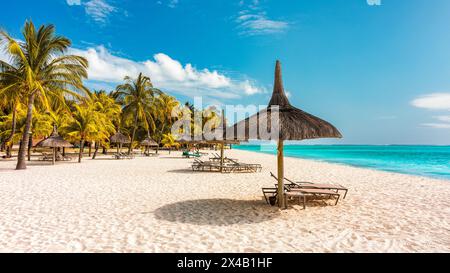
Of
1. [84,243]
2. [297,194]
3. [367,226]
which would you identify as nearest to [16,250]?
[84,243]

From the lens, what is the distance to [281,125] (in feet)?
18.4

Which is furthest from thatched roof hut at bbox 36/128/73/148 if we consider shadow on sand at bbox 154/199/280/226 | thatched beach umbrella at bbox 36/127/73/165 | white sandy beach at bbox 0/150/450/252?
shadow on sand at bbox 154/199/280/226

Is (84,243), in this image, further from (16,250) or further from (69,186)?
(69,186)

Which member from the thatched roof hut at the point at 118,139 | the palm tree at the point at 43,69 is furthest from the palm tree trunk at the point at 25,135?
the thatched roof hut at the point at 118,139

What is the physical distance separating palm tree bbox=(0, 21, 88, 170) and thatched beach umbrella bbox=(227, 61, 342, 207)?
11.6 meters

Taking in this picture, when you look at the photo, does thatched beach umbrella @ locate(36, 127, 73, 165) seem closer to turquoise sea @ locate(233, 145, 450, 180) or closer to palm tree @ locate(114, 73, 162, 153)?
palm tree @ locate(114, 73, 162, 153)

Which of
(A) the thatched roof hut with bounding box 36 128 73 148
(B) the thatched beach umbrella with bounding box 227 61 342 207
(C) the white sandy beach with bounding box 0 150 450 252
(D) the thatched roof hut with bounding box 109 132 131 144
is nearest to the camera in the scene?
(C) the white sandy beach with bounding box 0 150 450 252

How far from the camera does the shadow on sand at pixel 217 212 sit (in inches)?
201

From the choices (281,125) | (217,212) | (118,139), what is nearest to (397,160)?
(118,139)

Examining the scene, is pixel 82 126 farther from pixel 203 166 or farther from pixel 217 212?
pixel 217 212

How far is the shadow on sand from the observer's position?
5.11 metres

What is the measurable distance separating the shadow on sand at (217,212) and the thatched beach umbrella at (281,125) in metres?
0.68

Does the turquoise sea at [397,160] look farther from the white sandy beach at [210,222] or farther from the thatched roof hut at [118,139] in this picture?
the thatched roof hut at [118,139]

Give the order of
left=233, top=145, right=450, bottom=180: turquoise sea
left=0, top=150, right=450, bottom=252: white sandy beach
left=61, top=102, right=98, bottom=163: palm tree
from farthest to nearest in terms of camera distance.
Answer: left=233, top=145, right=450, bottom=180: turquoise sea < left=61, top=102, right=98, bottom=163: palm tree < left=0, top=150, right=450, bottom=252: white sandy beach
